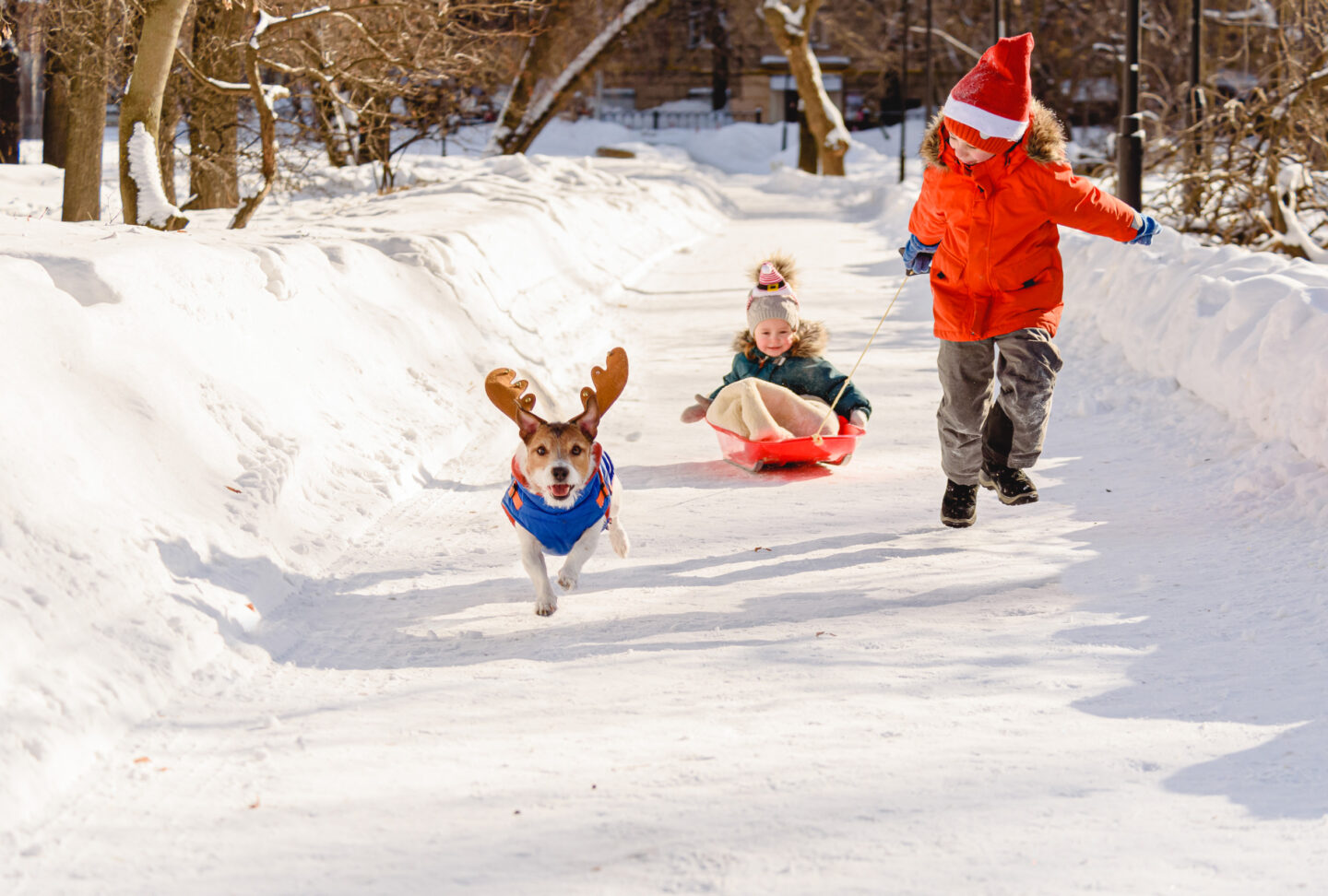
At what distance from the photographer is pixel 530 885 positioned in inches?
103

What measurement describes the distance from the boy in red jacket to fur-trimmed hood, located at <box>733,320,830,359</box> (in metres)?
1.27

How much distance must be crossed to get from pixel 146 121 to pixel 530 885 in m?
8.42

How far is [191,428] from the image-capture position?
16.4 feet

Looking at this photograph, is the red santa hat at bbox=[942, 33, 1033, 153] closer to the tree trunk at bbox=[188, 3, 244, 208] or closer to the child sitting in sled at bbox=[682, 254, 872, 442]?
the child sitting in sled at bbox=[682, 254, 872, 442]

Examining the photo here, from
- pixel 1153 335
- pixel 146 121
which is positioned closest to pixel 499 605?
pixel 1153 335

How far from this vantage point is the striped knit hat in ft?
21.5

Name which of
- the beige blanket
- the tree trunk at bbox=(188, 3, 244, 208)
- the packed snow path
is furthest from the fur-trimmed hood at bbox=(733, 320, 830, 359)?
the tree trunk at bbox=(188, 3, 244, 208)

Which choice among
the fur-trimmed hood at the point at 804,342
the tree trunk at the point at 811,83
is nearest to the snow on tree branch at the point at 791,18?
the tree trunk at the point at 811,83

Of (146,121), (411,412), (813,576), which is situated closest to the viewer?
(813,576)

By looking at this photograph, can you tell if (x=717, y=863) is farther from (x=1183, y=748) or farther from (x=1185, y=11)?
(x=1185, y=11)

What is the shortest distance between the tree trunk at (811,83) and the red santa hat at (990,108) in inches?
1248

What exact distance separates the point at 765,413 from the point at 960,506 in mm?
1199

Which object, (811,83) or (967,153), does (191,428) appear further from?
(811,83)

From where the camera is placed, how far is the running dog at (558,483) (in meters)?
4.27
